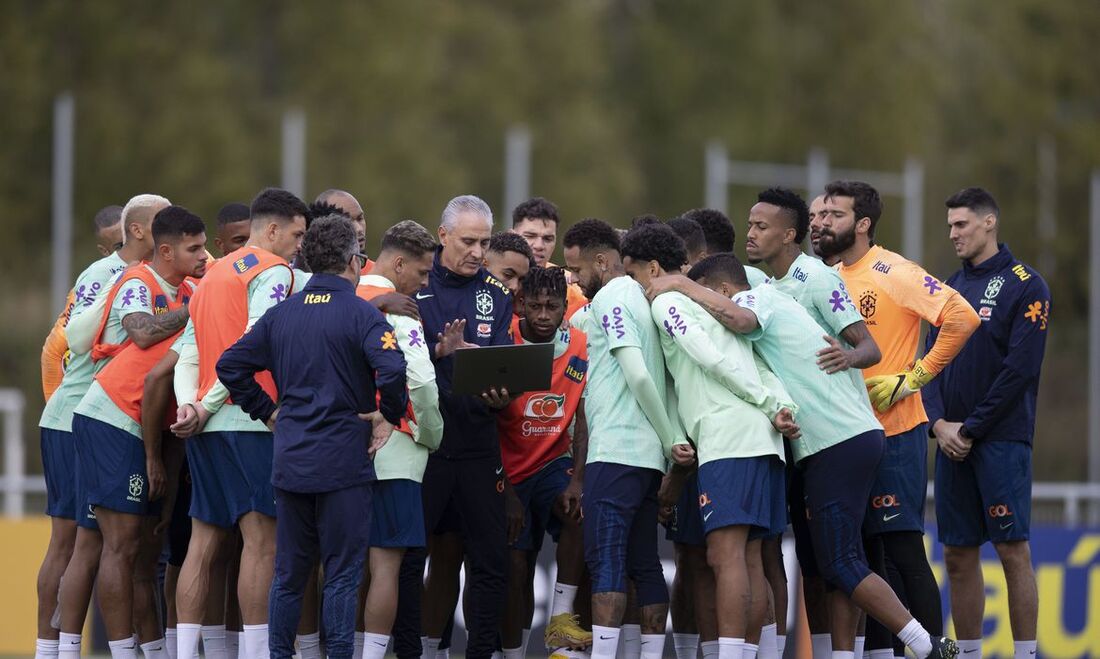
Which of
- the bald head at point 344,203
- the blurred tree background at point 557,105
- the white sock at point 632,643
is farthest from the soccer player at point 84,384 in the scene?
the blurred tree background at point 557,105

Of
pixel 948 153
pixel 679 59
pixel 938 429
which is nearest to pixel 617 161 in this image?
pixel 679 59

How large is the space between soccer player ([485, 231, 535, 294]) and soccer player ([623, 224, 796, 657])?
3.96 feet

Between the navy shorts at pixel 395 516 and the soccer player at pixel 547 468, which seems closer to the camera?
the navy shorts at pixel 395 516

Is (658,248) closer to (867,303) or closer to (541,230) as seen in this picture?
(867,303)

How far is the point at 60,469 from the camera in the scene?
33.3 feet

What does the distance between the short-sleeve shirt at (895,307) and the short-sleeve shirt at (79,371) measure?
449 centimetres

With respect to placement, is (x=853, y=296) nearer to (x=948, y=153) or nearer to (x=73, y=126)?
(x=73, y=126)

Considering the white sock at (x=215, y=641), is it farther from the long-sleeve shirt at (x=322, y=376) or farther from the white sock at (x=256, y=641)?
the long-sleeve shirt at (x=322, y=376)

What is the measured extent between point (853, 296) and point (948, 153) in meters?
30.4

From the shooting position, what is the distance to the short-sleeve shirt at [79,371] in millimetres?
9992

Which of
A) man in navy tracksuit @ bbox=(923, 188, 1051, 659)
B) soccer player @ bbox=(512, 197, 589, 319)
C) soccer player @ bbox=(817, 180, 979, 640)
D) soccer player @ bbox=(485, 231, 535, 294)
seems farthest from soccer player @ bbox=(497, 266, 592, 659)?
man in navy tracksuit @ bbox=(923, 188, 1051, 659)

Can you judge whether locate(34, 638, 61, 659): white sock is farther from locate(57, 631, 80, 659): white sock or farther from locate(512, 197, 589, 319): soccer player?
locate(512, 197, 589, 319): soccer player

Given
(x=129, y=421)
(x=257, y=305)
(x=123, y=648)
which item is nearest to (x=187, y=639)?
(x=123, y=648)

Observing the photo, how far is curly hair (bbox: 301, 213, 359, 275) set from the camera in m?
8.60
